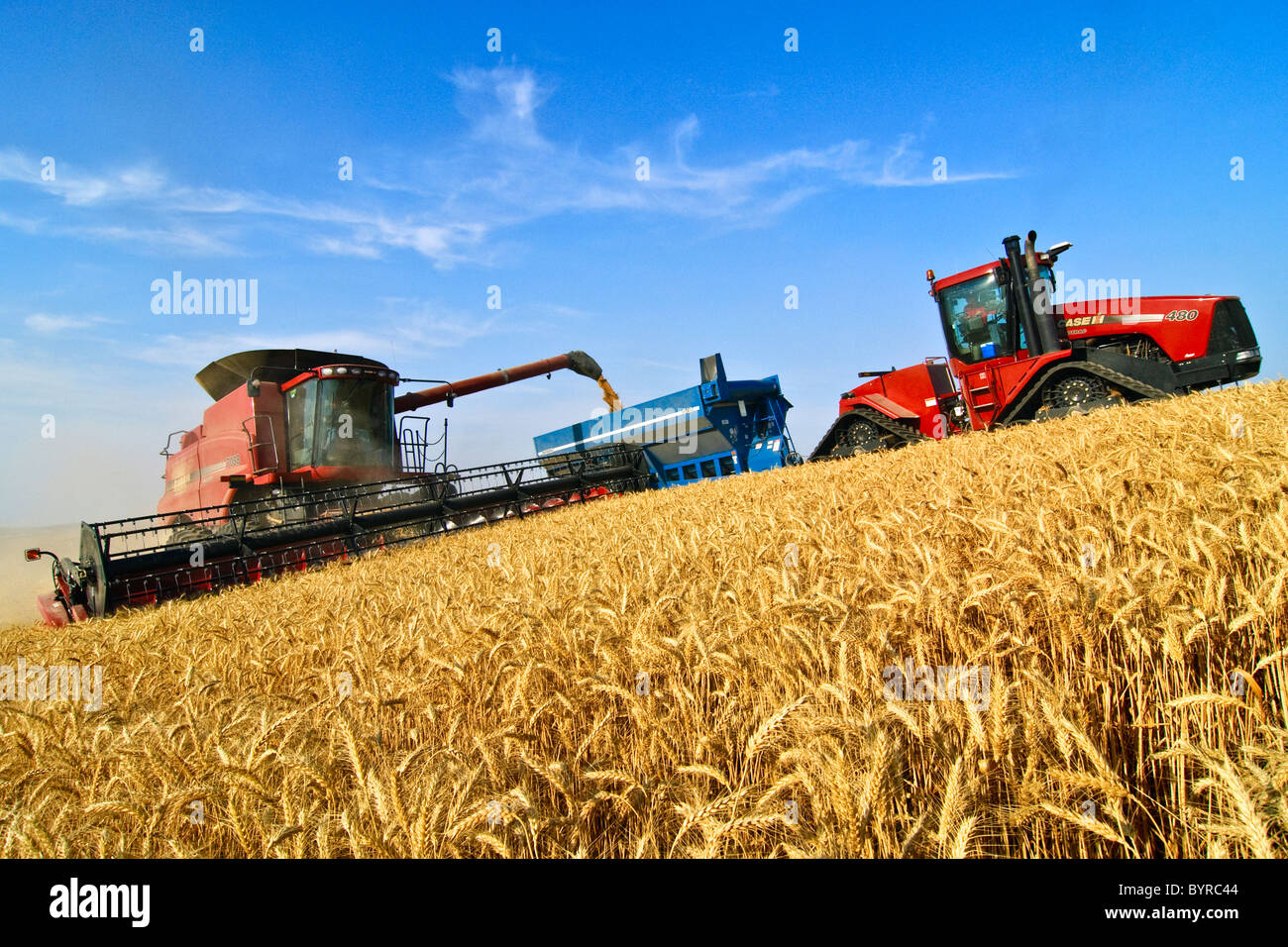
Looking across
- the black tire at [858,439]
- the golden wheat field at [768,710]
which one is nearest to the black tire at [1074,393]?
the black tire at [858,439]

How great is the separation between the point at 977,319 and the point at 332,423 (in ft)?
35.5

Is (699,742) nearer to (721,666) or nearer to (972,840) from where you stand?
(721,666)

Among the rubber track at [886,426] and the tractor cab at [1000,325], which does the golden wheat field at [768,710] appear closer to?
the tractor cab at [1000,325]

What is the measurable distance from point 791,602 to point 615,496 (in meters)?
9.45

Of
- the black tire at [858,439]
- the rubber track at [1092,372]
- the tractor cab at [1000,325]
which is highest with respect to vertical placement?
the tractor cab at [1000,325]

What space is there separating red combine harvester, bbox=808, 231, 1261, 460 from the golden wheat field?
5.77m

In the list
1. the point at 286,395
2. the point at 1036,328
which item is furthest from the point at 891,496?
the point at 286,395

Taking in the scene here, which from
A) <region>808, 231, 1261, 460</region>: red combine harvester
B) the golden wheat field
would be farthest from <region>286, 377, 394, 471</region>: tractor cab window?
<region>808, 231, 1261, 460</region>: red combine harvester

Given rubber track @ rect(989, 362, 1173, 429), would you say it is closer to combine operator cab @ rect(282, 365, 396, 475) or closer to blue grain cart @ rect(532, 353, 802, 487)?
blue grain cart @ rect(532, 353, 802, 487)

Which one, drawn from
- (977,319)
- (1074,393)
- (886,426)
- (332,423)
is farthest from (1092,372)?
(332,423)

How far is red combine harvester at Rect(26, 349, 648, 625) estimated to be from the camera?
785 centimetres

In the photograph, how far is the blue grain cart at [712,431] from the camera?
40.9 ft

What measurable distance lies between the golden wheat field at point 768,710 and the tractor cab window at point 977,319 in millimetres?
6677

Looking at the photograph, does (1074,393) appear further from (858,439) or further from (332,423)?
(332,423)
